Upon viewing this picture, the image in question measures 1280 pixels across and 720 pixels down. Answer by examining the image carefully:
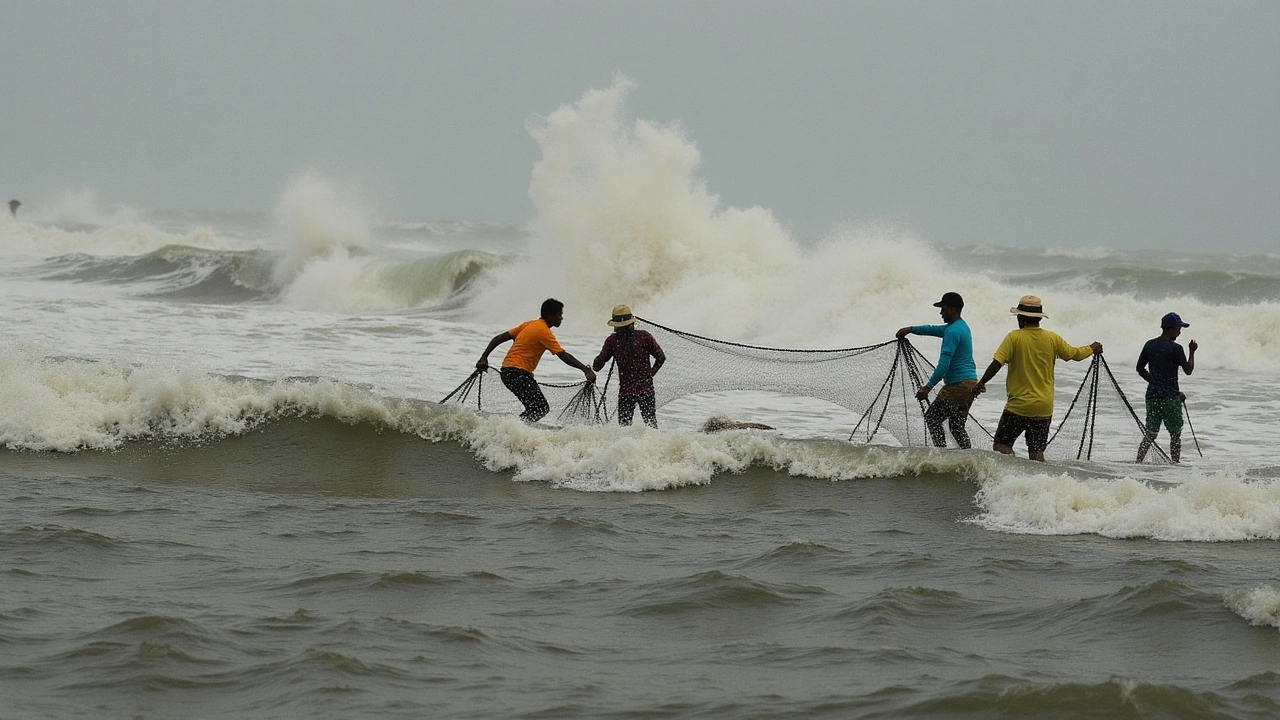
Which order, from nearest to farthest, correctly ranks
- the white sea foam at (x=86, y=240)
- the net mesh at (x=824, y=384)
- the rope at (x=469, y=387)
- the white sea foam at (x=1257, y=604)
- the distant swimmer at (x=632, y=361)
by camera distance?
the white sea foam at (x=1257, y=604)
the distant swimmer at (x=632, y=361)
the net mesh at (x=824, y=384)
the rope at (x=469, y=387)
the white sea foam at (x=86, y=240)

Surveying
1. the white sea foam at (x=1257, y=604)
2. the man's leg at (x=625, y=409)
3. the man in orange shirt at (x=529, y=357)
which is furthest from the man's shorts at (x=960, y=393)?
the white sea foam at (x=1257, y=604)

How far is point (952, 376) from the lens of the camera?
10461 mm

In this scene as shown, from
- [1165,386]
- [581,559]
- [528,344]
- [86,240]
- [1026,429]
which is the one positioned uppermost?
[86,240]

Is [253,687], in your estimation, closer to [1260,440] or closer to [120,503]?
[120,503]

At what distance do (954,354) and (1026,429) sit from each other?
77 cm

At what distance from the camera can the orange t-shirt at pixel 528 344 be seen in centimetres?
1124

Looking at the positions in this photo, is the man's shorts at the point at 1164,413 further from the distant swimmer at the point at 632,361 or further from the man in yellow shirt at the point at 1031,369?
the distant swimmer at the point at 632,361

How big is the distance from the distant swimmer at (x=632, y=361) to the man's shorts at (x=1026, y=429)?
2660 millimetres

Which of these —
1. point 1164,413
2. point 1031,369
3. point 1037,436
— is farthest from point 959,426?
point 1164,413

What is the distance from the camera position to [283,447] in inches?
448

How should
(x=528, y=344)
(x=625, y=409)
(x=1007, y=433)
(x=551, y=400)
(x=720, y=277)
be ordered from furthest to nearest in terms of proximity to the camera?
1. (x=720, y=277)
2. (x=551, y=400)
3. (x=528, y=344)
4. (x=625, y=409)
5. (x=1007, y=433)

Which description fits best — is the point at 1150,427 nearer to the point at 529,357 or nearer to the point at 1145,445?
the point at 1145,445

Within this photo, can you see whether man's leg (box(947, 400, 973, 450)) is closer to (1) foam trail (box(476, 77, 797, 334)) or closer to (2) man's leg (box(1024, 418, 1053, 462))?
(2) man's leg (box(1024, 418, 1053, 462))

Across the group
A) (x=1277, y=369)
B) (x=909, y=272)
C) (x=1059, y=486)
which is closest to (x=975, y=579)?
(x=1059, y=486)
